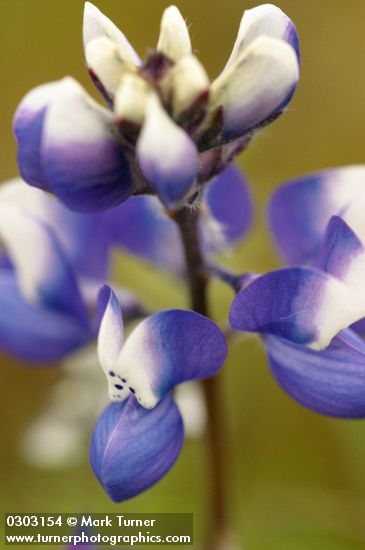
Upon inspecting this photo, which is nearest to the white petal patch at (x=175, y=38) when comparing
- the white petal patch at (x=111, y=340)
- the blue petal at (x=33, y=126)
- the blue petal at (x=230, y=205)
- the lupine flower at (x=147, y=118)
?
the lupine flower at (x=147, y=118)

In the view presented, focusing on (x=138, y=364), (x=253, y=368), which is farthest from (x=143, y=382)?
(x=253, y=368)

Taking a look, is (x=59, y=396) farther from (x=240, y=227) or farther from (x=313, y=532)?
(x=240, y=227)

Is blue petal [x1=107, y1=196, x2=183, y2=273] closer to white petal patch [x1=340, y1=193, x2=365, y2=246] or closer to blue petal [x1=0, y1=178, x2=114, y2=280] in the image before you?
blue petal [x1=0, y1=178, x2=114, y2=280]

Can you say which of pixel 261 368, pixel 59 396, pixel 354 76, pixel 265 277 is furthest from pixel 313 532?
pixel 354 76

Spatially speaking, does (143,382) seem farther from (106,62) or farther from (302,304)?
(106,62)

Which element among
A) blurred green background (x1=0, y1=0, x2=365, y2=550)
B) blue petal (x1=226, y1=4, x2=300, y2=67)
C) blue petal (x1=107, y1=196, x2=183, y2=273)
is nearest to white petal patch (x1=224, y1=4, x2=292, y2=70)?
blue petal (x1=226, y1=4, x2=300, y2=67)

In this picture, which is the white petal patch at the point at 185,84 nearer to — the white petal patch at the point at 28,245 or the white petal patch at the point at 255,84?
the white petal patch at the point at 255,84
